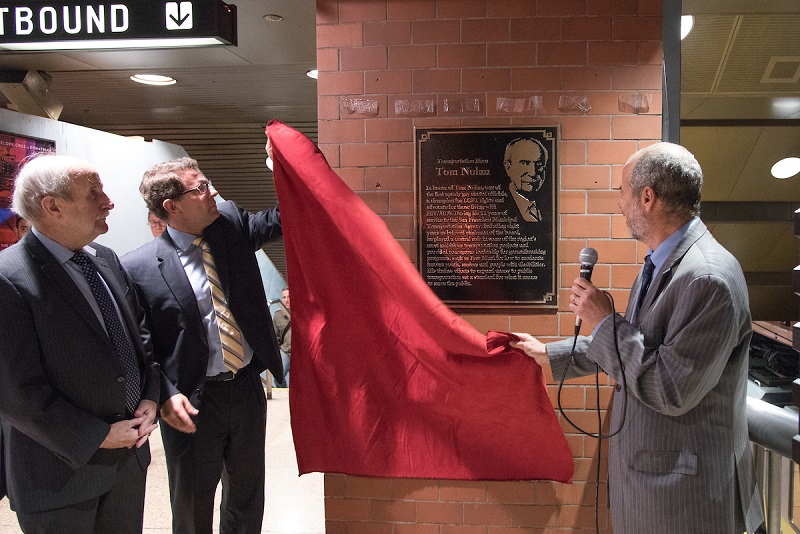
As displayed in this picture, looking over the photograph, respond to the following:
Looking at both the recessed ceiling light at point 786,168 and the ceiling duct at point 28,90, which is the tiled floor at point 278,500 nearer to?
the ceiling duct at point 28,90

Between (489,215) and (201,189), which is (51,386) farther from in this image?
(489,215)

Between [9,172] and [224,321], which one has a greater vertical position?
[9,172]

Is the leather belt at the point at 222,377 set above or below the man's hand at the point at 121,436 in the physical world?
above

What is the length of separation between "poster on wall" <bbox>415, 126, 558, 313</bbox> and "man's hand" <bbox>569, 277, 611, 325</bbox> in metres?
0.76

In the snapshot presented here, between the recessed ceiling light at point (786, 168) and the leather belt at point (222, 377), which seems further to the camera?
the recessed ceiling light at point (786, 168)

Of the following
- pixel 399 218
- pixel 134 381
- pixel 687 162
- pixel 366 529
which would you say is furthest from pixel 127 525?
pixel 687 162

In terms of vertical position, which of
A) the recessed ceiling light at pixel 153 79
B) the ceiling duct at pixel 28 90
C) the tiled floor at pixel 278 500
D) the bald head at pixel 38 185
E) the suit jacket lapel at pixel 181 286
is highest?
the recessed ceiling light at pixel 153 79

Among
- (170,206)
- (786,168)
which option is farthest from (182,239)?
(786,168)

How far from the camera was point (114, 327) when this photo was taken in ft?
7.40

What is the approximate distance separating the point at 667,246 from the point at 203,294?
5.98 feet

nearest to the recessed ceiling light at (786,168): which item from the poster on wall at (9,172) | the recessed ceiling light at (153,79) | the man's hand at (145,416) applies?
the recessed ceiling light at (153,79)

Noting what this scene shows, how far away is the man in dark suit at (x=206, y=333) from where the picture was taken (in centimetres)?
263

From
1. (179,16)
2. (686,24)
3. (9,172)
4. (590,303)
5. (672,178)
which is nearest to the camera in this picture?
(672,178)

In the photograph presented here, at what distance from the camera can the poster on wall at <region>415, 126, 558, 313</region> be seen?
2.83 meters
